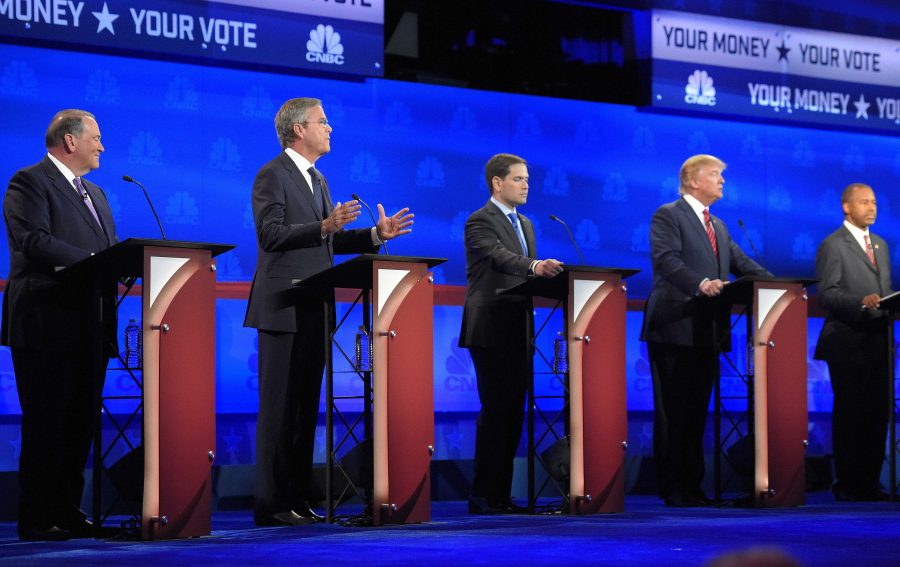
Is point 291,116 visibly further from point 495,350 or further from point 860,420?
point 860,420

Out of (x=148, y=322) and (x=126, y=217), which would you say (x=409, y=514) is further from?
(x=126, y=217)

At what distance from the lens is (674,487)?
618cm

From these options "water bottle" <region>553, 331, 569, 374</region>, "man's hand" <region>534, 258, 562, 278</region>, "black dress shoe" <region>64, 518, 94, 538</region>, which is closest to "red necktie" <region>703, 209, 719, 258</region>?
A: "water bottle" <region>553, 331, 569, 374</region>

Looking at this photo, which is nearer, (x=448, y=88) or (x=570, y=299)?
(x=570, y=299)

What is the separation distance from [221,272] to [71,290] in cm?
246

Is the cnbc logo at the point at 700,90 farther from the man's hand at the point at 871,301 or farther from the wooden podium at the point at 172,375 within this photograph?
the wooden podium at the point at 172,375

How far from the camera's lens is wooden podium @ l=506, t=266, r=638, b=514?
547 centimetres

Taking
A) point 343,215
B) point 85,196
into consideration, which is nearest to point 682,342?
point 343,215

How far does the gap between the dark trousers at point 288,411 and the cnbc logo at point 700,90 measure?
3.95 metres

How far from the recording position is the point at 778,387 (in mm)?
6027

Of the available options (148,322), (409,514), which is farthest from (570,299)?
(148,322)

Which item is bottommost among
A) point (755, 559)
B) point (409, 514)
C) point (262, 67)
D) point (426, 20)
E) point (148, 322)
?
point (409, 514)

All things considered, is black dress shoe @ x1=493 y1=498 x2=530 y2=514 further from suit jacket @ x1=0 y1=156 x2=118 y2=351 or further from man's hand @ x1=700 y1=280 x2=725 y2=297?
suit jacket @ x1=0 y1=156 x2=118 y2=351

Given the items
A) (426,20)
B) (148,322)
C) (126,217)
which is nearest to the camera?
(148,322)
